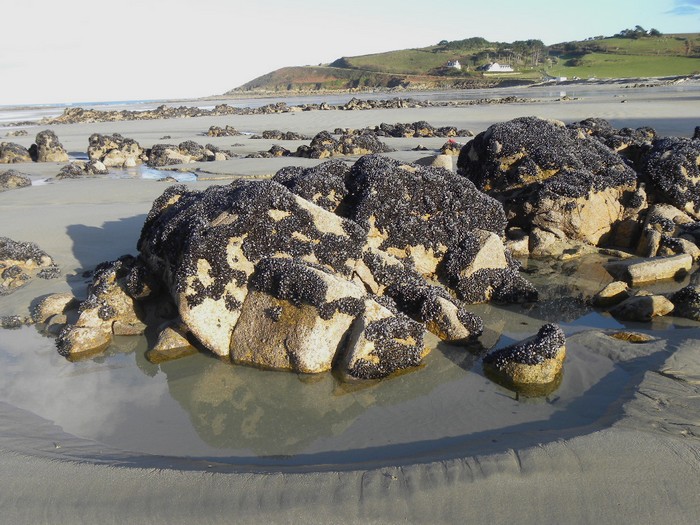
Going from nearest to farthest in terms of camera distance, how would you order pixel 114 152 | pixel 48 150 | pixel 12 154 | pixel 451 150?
pixel 451 150 → pixel 114 152 → pixel 48 150 → pixel 12 154

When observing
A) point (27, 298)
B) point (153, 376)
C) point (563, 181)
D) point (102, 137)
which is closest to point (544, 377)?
point (153, 376)

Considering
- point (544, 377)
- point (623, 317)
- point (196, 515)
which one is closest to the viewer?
point (196, 515)

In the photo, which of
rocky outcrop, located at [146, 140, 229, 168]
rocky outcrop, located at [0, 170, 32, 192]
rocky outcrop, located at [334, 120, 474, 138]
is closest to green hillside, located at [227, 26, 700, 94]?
rocky outcrop, located at [334, 120, 474, 138]

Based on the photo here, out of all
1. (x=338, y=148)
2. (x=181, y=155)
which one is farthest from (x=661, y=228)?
(x=181, y=155)

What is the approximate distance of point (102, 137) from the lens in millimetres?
25406

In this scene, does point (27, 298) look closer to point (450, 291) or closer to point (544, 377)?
point (450, 291)

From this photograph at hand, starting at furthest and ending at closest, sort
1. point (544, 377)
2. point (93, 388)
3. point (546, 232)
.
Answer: point (546, 232)
point (93, 388)
point (544, 377)

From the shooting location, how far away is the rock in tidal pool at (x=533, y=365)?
17.7 feet

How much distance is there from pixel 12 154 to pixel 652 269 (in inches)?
1105

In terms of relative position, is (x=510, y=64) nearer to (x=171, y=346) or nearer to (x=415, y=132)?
(x=415, y=132)

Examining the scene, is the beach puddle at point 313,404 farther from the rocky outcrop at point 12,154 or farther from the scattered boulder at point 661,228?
the rocky outcrop at point 12,154

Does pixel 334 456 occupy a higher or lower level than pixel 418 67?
lower

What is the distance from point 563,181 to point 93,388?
29.1 ft

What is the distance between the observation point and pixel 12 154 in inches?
1010
